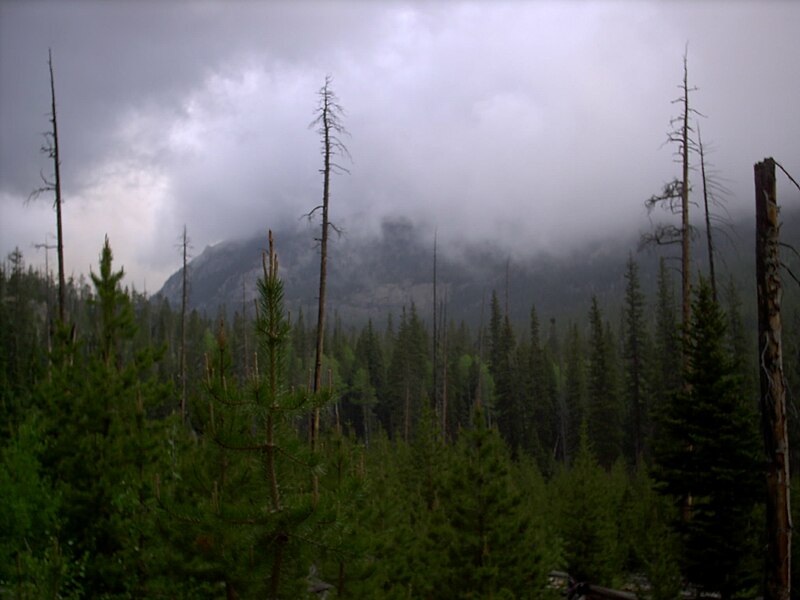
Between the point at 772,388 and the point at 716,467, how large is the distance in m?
4.85

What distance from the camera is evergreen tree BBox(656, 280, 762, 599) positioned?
10.2 metres

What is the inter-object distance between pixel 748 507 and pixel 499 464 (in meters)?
5.01

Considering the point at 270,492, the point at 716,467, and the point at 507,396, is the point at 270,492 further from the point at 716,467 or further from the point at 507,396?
the point at 507,396

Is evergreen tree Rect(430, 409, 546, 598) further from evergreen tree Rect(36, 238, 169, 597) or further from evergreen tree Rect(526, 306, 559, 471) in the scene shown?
evergreen tree Rect(526, 306, 559, 471)

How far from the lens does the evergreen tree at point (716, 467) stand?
10234 millimetres

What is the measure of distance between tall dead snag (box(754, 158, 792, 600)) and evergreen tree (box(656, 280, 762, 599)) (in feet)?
14.0

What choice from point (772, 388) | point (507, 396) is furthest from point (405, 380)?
point (772, 388)

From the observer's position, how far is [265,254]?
3.29 meters

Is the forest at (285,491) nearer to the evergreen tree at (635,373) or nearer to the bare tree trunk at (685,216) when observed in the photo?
the bare tree trunk at (685,216)

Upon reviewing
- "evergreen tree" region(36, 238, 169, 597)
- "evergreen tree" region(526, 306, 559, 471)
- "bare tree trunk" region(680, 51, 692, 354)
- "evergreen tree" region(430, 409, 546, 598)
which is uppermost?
"bare tree trunk" region(680, 51, 692, 354)

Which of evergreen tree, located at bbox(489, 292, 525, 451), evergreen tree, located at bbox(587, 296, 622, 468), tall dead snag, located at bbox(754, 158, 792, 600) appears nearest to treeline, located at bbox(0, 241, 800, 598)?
tall dead snag, located at bbox(754, 158, 792, 600)

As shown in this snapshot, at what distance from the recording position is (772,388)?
6.18 m

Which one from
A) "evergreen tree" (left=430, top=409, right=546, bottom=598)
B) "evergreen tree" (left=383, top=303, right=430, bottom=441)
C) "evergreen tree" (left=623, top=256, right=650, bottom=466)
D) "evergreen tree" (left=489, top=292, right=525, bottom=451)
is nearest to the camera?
"evergreen tree" (left=430, top=409, right=546, bottom=598)

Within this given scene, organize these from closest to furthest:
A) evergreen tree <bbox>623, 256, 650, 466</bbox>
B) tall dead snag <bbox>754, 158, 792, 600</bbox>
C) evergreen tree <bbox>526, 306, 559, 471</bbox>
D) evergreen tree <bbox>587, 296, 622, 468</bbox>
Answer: tall dead snag <bbox>754, 158, 792, 600</bbox>
evergreen tree <bbox>623, 256, 650, 466</bbox>
evergreen tree <bbox>587, 296, 622, 468</bbox>
evergreen tree <bbox>526, 306, 559, 471</bbox>
